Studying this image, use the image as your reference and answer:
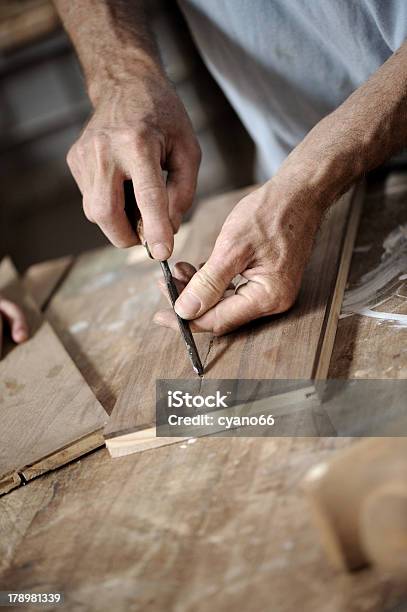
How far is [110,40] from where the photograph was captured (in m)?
1.82

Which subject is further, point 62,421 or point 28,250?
point 28,250

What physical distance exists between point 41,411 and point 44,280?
97 centimetres

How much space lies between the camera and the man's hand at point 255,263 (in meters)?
1.28

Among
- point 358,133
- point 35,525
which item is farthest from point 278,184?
point 35,525

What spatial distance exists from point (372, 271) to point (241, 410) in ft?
1.76

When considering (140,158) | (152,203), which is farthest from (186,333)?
(140,158)

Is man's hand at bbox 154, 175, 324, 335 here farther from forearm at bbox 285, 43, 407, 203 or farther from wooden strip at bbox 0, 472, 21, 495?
wooden strip at bbox 0, 472, 21, 495

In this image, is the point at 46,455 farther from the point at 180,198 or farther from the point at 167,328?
the point at 180,198

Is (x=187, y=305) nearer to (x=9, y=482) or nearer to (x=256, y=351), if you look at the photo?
(x=256, y=351)

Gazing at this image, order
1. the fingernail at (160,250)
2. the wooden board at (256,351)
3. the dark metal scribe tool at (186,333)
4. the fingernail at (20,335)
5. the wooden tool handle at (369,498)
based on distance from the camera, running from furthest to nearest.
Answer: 1. the fingernail at (20,335)
2. the fingernail at (160,250)
3. the dark metal scribe tool at (186,333)
4. the wooden board at (256,351)
5. the wooden tool handle at (369,498)

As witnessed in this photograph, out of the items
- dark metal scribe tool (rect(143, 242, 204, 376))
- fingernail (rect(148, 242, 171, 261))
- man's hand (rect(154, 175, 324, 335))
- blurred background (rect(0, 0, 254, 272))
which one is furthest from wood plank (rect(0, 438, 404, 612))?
blurred background (rect(0, 0, 254, 272))

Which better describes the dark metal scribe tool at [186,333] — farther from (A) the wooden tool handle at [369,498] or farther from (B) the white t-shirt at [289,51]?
(B) the white t-shirt at [289,51]

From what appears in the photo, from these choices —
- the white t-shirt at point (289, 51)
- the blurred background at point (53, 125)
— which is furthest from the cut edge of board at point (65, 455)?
the blurred background at point (53, 125)

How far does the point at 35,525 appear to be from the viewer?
41.6 inches
